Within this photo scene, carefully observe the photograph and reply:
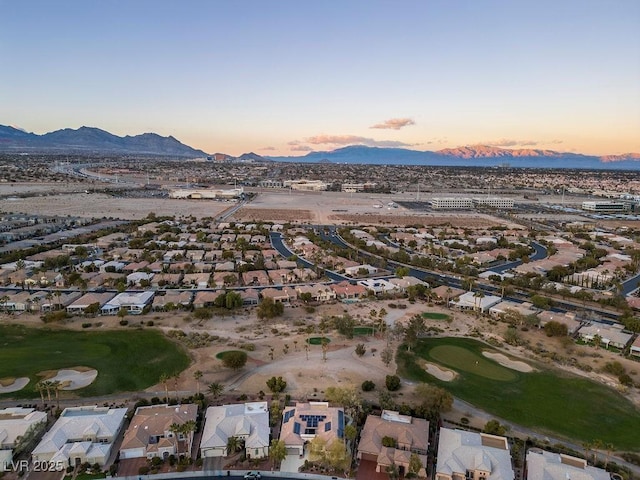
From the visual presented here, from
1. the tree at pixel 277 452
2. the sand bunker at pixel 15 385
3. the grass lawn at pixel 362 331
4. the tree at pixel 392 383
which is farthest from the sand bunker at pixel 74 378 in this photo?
the grass lawn at pixel 362 331

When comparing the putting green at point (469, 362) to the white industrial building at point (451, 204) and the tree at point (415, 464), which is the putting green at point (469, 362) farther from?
the white industrial building at point (451, 204)

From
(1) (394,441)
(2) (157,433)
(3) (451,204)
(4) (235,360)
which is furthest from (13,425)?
(3) (451,204)

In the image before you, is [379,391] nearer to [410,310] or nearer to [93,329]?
[410,310]

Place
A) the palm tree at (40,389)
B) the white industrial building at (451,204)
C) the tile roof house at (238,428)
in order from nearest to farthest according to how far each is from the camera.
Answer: the tile roof house at (238,428), the palm tree at (40,389), the white industrial building at (451,204)

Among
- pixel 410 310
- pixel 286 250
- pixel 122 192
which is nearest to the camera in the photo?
pixel 410 310

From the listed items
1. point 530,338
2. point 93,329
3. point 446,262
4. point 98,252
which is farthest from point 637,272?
point 98,252
